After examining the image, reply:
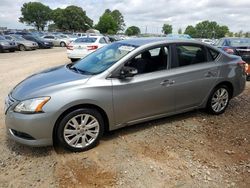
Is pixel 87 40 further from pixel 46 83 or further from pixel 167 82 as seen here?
pixel 46 83

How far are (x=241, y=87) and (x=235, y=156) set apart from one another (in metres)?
2.21

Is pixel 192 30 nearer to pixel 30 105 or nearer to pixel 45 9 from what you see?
pixel 45 9

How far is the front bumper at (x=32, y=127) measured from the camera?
368 centimetres

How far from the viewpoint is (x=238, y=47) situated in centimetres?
950

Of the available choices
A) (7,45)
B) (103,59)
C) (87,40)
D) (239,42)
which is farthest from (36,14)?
(103,59)

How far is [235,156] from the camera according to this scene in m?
3.98

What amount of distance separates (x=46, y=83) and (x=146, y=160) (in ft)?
5.89

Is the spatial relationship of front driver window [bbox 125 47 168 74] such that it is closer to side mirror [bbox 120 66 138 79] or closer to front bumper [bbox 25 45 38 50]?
side mirror [bbox 120 66 138 79]

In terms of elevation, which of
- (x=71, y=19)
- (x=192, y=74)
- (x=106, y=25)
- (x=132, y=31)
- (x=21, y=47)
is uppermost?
(x=192, y=74)

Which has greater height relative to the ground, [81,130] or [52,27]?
[81,130]

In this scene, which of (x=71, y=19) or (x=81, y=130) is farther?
(x=71, y=19)

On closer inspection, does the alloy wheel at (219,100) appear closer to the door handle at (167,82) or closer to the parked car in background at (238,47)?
the door handle at (167,82)

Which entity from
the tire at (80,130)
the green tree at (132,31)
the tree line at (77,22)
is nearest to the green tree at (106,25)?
the tree line at (77,22)

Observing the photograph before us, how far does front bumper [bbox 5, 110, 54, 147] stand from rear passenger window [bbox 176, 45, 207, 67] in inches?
96.7
